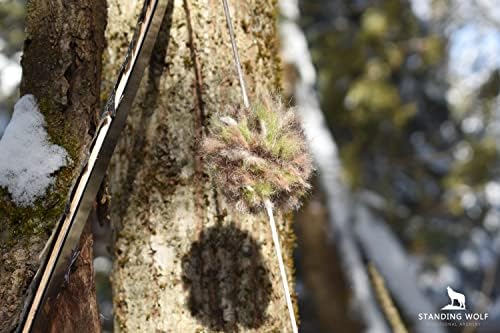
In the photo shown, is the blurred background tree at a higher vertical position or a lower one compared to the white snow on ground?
higher

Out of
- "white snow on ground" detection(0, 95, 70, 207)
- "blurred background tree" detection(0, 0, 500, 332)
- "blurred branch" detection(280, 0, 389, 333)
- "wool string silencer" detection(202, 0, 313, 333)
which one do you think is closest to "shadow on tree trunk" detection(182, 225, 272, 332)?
"wool string silencer" detection(202, 0, 313, 333)

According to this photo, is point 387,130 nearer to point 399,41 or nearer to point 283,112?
point 399,41

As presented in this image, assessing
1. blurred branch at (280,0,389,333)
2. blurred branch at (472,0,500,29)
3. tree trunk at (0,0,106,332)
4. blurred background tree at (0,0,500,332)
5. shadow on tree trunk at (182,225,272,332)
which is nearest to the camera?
tree trunk at (0,0,106,332)

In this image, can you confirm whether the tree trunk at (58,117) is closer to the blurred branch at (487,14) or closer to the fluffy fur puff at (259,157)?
the fluffy fur puff at (259,157)

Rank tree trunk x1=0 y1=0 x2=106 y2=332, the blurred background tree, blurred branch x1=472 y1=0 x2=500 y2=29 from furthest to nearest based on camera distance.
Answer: blurred branch x1=472 y1=0 x2=500 y2=29 < the blurred background tree < tree trunk x1=0 y1=0 x2=106 y2=332

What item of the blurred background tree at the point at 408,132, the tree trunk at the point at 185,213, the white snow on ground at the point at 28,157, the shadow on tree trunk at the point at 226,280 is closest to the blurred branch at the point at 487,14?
the blurred background tree at the point at 408,132

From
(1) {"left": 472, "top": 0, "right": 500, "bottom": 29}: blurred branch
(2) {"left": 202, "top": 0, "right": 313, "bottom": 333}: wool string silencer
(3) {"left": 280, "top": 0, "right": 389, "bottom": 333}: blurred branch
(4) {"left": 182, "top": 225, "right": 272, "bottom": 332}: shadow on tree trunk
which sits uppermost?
(1) {"left": 472, "top": 0, "right": 500, "bottom": 29}: blurred branch

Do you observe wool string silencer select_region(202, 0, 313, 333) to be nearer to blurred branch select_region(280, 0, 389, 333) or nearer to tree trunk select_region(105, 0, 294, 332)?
tree trunk select_region(105, 0, 294, 332)

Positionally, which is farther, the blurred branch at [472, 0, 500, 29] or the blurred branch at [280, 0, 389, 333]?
the blurred branch at [472, 0, 500, 29]
